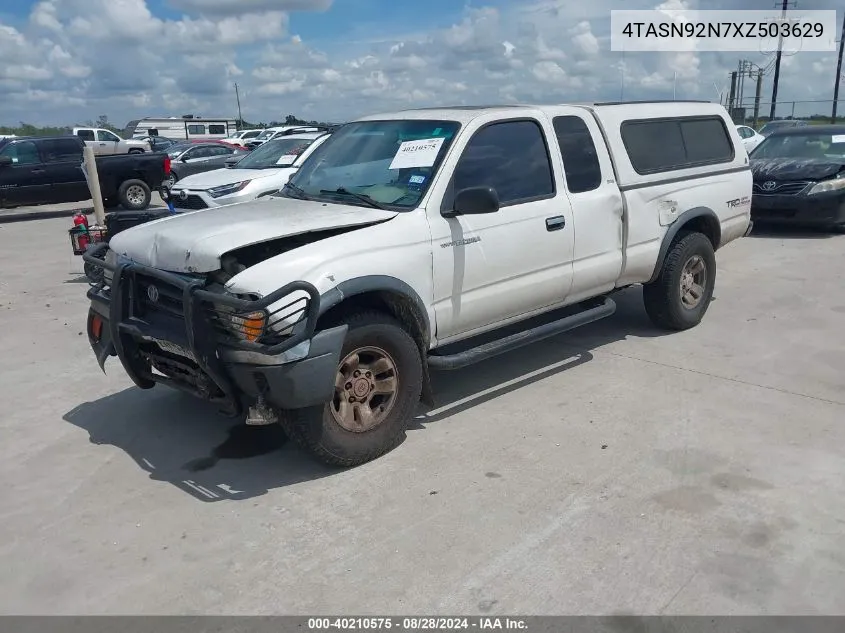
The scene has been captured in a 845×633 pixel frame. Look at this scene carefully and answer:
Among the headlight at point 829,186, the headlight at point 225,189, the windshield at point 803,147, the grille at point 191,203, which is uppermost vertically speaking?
the windshield at point 803,147

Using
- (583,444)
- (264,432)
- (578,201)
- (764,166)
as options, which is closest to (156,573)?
(264,432)

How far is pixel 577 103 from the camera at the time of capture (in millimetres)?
6016

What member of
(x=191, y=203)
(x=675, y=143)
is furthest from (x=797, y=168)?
(x=191, y=203)

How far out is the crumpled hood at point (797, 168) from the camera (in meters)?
10.8

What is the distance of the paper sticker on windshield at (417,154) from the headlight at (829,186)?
8.18 meters

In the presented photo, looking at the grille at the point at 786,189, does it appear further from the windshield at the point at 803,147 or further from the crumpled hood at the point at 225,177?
the crumpled hood at the point at 225,177

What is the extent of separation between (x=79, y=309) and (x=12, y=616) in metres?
5.37

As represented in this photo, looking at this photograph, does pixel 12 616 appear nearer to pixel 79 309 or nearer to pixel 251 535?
pixel 251 535

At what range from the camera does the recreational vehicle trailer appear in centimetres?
4759

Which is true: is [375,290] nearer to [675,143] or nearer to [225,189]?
[675,143]

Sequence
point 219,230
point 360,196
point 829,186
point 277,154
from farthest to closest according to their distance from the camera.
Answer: point 277,154 < point 829,186 < point 360,196 < point 219,230

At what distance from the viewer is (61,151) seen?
17328 mm

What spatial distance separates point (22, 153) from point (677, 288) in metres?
15.7

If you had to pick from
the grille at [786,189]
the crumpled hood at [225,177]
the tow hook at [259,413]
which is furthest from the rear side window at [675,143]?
the crumpled hood at [225,177]
